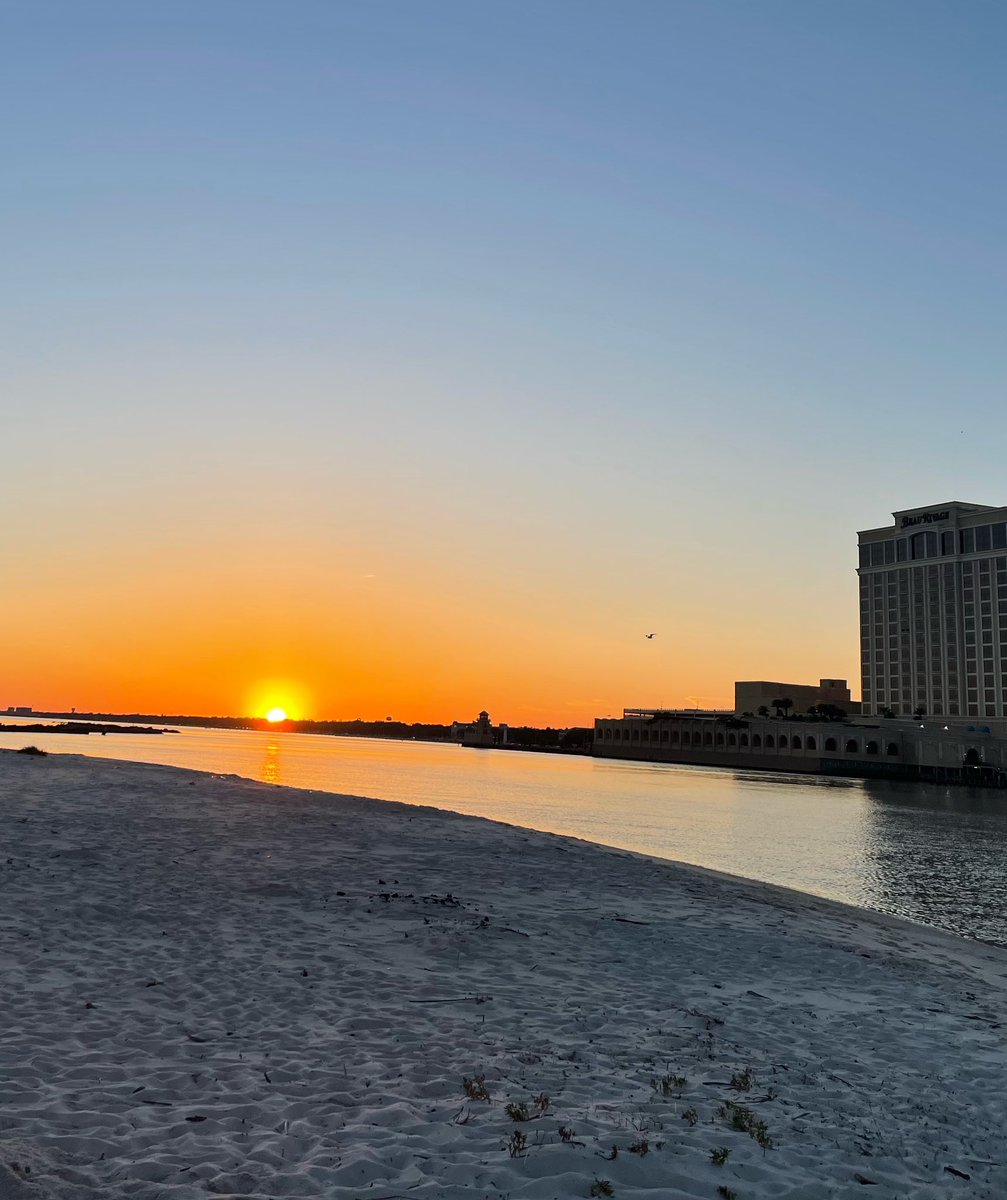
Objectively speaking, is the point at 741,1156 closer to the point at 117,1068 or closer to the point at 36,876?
the point at 117,1068

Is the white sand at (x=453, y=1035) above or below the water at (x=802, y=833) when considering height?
above

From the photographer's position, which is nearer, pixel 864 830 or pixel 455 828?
pixel 455 828

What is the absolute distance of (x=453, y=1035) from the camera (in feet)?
36.9

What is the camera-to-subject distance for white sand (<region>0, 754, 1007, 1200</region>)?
7895 mm

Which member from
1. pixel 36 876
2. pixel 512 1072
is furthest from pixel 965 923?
pixel 36 876

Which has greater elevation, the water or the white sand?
the white sand

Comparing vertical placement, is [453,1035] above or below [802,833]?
above

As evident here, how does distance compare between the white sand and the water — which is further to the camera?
the water

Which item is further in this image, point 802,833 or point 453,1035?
point 802,833

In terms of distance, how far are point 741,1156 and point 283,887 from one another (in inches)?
497

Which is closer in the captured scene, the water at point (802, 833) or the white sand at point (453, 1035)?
the white sand at point (453, 1035)

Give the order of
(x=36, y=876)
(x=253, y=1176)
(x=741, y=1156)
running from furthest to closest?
(x=36, y=876) → (x=741, y=1156) → (x=253, y=1176)

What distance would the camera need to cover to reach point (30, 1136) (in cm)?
763

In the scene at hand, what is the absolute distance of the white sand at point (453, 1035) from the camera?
7895 millimetres
